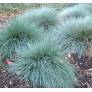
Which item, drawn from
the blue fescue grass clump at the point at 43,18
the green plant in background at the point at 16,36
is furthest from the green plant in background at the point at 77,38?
the blue fescue grass clump at the point at 43,18

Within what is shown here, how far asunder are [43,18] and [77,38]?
0.72m

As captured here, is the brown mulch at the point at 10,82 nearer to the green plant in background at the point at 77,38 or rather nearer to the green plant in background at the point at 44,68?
the green plant in background at the point at 44,68

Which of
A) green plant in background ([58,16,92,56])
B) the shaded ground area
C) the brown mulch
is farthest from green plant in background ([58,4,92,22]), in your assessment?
the brown mulch

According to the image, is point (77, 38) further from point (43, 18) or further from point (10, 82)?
point (10, 82)

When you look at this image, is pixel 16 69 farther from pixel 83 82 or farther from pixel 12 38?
pixel 83 82

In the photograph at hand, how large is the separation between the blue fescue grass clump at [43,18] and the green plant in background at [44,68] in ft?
2.67

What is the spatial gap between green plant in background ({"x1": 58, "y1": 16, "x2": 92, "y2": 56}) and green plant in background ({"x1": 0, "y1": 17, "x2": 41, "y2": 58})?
→ 0.29 m

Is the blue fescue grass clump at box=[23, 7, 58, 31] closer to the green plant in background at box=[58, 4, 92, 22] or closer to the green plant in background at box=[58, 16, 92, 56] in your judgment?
the green plant in background at box=[58, 4, 92, 22]

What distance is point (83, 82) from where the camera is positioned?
8.47 feet

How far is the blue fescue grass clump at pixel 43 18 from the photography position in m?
3.41

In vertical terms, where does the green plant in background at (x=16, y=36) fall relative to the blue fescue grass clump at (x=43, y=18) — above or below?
below

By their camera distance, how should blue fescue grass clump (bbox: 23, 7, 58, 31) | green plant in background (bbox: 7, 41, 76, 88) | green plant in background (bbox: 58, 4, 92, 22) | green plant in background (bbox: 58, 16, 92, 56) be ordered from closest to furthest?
1. green plant in background (bbox: 7, 41, 76, 88)
2. green plant in background (bbox: 58, 16, 92, 56)
3. blue fescue grass clump (bbox: 23, 7, 58, 31)
4. green plant in background (bbox: 58, 4, 92, 22)

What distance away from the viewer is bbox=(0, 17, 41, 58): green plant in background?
9.46 feet

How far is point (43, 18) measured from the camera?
11.4ft
